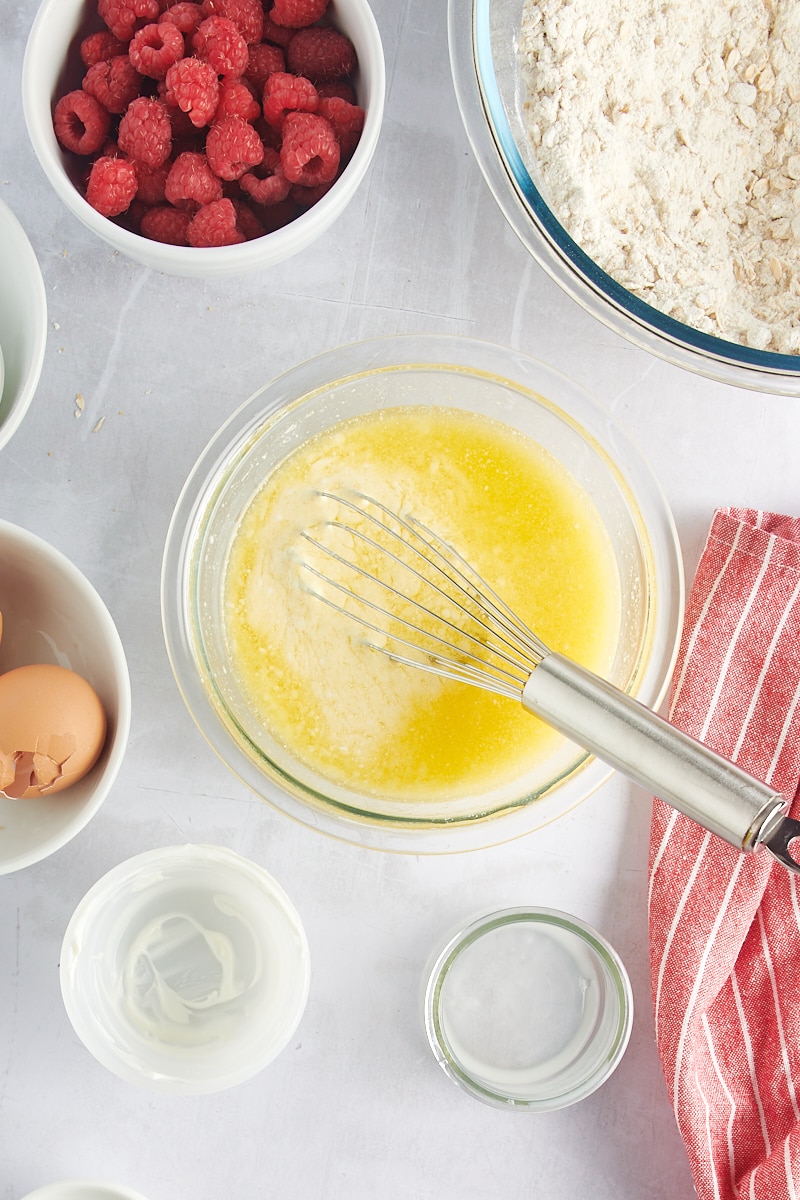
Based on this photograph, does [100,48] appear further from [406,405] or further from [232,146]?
[406,405]

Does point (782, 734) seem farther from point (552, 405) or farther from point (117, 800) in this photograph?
point (117, 800)

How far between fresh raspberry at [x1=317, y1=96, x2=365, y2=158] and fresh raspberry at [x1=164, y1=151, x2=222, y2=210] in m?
0.10

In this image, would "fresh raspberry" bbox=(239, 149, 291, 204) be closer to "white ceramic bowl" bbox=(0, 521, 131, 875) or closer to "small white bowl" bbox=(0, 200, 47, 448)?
"small white bowl" bbox=(0, 200, 47, 448)

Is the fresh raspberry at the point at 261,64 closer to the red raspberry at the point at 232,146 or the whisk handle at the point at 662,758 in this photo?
the red raspberry at the point at 232,146

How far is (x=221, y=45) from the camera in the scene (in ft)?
2.32

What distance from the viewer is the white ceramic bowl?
0.72 m

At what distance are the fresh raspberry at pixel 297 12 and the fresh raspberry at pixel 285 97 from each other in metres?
0.05

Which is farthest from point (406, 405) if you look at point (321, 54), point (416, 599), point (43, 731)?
point (43, 731)

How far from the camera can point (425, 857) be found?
0.83 m

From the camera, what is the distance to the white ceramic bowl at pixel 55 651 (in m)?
0.72

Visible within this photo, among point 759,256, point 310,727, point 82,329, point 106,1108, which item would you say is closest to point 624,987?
point 310,727

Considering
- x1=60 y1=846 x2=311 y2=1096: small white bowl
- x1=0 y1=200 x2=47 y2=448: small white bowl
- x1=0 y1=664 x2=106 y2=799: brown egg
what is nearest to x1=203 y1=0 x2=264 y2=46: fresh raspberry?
x1=0 y1=200 x2=47 y2=448: small white bowl

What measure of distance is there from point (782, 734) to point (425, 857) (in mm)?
305

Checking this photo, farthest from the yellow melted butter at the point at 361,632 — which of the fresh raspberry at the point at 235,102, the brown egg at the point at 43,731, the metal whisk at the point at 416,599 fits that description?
the fresh raspberry at the point at 235,102
